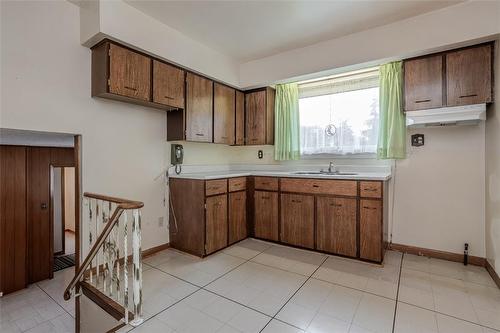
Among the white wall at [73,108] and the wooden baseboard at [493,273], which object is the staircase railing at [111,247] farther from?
the wooden baseboard at [493,273]

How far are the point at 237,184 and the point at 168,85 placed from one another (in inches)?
60.4

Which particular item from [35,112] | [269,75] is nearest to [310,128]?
[269,75]

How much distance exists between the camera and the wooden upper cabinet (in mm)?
3857

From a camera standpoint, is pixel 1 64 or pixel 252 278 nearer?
pixel 1 64

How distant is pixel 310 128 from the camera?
3703 millimetres

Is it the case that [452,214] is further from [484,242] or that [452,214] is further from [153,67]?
[153,67]

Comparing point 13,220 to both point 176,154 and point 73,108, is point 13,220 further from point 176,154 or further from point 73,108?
point 176,154

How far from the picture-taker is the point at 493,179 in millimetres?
2367

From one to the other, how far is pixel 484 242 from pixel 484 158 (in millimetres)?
908

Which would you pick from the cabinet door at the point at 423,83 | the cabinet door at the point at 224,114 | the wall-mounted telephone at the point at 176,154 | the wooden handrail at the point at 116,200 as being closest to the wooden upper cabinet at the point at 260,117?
the cabinet door at the point at 224,114

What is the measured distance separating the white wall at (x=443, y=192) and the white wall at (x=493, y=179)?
111mm

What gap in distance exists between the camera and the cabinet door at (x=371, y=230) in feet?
8.59

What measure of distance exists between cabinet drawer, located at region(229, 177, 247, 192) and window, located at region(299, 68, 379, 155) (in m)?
1.02

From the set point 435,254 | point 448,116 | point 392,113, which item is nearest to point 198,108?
point 392,113
